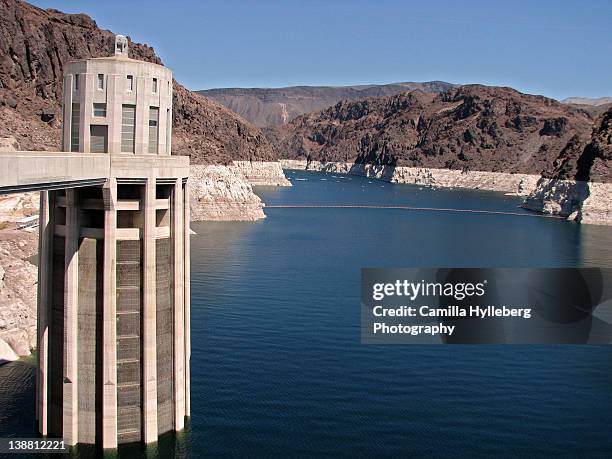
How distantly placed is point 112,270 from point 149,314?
6.86ft

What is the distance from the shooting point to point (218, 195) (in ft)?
402

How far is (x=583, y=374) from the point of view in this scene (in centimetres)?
4247

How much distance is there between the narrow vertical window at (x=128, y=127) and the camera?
2883 cm

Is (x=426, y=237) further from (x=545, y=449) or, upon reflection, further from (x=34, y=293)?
(x=545, y=449)

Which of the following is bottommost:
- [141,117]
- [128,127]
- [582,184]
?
[128,127]

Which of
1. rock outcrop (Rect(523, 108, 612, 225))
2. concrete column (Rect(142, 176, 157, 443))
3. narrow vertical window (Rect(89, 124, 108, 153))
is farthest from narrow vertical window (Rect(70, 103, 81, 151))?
A: rock outcrop (Rect(523, 108, 612, 225))

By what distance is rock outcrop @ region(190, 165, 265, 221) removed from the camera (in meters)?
120

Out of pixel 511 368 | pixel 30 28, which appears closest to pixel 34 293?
pixel 511 368

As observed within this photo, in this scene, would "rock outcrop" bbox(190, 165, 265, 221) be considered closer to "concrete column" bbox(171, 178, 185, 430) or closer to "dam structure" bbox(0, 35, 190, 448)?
"concrete column" bbox(171, 178, 185, 430)

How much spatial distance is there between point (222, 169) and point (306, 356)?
274ft

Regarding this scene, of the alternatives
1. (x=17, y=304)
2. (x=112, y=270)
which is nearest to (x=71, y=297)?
(x=112, y=270)

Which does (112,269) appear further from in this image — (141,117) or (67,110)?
(67,110)

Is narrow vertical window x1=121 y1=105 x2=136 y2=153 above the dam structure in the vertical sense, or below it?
above

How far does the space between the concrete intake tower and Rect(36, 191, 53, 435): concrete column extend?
4cm
